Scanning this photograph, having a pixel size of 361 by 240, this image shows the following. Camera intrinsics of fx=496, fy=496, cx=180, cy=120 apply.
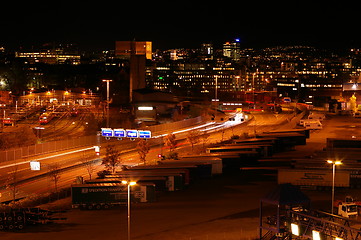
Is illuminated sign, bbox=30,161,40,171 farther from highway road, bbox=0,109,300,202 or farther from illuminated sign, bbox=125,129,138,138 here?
illuminated sign, bbox=125,129,138,138

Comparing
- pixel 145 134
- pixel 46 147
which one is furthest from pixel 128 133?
pixel 46 147

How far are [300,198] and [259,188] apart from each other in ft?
35.1

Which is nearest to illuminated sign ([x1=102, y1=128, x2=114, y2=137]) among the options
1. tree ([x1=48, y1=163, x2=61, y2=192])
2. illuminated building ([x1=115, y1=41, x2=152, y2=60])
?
tree ([x1=48, y1=163, x2=61, y2=192])

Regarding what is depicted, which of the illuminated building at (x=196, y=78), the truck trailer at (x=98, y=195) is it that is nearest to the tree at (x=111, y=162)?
the truck trailer at (x=98, y=195)

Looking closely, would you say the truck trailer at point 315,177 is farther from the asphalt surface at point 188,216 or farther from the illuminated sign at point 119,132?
the illuminated sign at point 119,132

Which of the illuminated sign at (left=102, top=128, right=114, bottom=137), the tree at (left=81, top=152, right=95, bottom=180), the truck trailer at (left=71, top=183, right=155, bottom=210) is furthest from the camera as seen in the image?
the illuminated sign at (left=102, top=128, right=114, bottom=137)

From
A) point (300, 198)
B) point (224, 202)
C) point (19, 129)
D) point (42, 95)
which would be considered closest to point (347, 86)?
point (42, 95)

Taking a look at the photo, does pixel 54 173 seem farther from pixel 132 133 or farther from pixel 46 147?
pixel 132 133

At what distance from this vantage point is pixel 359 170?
28.0m

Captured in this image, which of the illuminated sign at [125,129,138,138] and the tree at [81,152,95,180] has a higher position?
the illuminated sign at [125,129,138,138]

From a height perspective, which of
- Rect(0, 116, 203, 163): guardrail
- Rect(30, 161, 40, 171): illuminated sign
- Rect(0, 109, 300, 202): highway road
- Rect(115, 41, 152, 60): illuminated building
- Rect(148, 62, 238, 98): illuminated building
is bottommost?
Rect(0, 109, 300, 202): highway road

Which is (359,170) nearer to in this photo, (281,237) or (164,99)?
(281,237)

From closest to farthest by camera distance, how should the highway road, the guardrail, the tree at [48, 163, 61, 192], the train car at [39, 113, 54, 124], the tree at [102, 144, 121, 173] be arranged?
the tree at [48, 163, 61, 192] < the highway road < the tree at [102, 144, 121, 173] < the guardrail < the train car at [39, 113, 54, 124]

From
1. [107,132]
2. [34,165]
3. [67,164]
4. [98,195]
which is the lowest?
[67,164]
